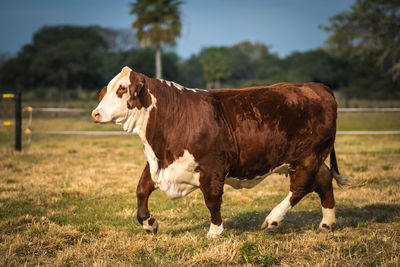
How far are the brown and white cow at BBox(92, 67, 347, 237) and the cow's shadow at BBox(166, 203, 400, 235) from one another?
0.66 meters

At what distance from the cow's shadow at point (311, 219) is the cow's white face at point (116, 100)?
1.55m

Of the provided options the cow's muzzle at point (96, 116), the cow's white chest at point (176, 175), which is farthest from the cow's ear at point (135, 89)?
the cow's white chest at point (176, 175)

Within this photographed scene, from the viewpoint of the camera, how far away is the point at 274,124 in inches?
158

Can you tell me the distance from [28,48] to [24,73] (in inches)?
332

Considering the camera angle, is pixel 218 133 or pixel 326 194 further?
pixel 326 194

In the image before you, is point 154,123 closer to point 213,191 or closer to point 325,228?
point 213,191

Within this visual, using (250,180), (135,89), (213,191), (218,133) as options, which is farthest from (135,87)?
(250,180)

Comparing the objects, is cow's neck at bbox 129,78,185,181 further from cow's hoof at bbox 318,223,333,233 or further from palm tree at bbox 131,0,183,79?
palm tree at bbox 131,0,183,79

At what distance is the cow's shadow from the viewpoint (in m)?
4.71

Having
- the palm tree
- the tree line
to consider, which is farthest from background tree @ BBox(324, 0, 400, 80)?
the palm tree

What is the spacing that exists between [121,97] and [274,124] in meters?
1.49

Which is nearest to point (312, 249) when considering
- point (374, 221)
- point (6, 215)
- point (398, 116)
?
point (374, 221)

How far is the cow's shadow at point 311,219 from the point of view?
4.71 m

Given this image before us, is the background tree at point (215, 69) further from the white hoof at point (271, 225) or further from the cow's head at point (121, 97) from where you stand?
Result: the cow's head at point (121, 97)
